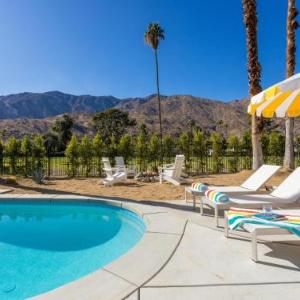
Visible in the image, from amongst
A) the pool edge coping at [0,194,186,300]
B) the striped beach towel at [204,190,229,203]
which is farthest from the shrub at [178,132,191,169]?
the pool edge coping at [0,194,186,300]

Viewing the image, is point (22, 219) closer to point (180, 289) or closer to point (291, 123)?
point (180, 289)

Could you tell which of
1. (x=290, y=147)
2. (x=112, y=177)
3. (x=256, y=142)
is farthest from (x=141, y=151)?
(x=290, y=147)

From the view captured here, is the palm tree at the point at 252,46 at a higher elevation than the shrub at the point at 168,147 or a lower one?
higher

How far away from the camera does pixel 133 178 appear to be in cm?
1380

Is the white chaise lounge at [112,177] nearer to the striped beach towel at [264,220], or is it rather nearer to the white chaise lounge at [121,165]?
the white chaise lounge at [121,165]

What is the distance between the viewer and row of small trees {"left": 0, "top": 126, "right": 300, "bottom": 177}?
53.3 feet

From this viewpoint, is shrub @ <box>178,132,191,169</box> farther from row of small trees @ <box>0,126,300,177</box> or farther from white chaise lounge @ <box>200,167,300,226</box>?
white chaise lounge @ <box>200,167,300,226</box>

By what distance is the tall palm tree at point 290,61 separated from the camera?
1298 centimetres

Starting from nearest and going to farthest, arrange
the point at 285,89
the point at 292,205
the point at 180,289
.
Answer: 1. the point at 180,289
2. the point at 285,89
3. the point at 292,205

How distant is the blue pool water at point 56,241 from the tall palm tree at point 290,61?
8736 millimetres

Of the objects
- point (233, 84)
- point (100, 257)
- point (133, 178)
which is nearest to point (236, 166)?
point (133, 178)

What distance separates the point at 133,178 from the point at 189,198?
19.0 feet

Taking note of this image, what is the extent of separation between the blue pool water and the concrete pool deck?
0.95 m

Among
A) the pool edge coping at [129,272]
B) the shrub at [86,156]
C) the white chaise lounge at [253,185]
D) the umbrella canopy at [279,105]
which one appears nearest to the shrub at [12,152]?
the shrub at [86,156]
